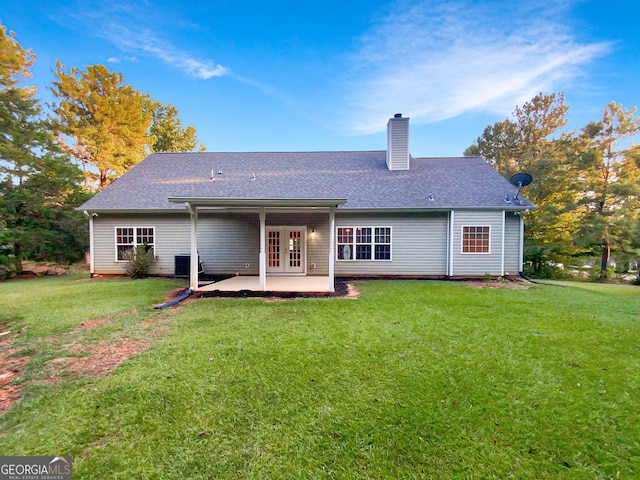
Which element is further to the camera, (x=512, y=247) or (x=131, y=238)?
(x=131, y=238)

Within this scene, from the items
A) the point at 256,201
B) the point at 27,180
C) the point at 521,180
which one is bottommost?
the point at 256,201

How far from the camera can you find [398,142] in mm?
11836

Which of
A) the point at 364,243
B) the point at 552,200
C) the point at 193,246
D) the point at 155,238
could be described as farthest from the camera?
the point at 552,200

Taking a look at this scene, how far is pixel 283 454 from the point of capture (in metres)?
1.93

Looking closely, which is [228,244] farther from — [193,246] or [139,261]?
[193,246]

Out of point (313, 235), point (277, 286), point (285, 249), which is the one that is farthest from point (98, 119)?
point (277, 286)

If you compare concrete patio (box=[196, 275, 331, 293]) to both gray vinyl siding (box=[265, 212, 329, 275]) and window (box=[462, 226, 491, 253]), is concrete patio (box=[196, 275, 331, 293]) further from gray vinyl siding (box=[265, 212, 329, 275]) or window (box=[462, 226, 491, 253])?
window (box=[462, 226, 491, 253])

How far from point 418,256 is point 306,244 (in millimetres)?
4167

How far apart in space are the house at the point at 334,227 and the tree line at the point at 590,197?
6.13 meters

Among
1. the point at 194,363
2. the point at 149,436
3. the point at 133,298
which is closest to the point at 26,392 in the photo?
the point at 194,363

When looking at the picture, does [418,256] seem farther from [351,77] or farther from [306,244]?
[351,77]

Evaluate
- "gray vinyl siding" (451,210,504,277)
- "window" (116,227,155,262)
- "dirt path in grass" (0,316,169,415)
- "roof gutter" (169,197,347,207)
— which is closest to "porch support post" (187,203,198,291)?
"roof gutter" (169,197,347,207)

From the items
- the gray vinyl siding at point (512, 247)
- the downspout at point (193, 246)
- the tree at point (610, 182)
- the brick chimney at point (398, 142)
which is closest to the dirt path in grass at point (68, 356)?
the downspout at point (193, 246)

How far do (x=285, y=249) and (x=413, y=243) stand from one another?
4.79 metres
